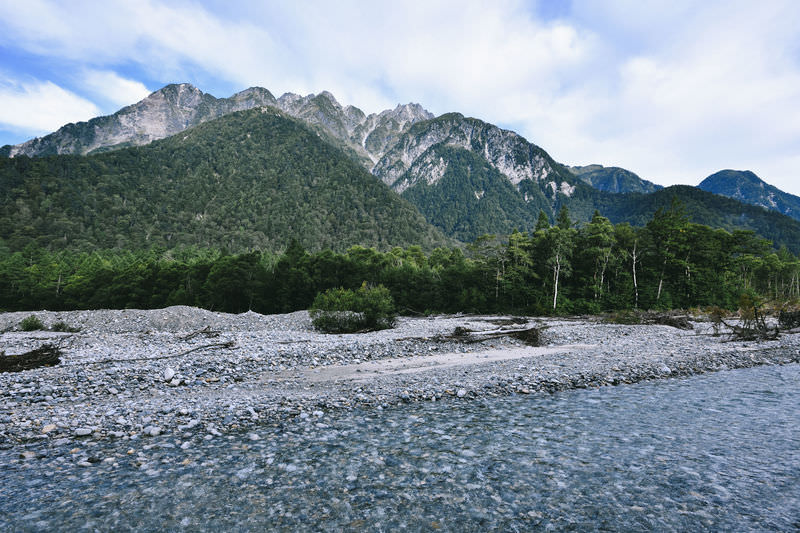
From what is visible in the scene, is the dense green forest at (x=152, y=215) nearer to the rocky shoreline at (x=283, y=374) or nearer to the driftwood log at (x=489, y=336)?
the driftwood log at (x=489, y=336)

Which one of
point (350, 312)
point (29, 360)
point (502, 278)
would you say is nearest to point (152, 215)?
point (350, 312)

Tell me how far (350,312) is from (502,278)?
23.0 m

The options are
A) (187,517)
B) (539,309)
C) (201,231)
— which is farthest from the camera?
(201,231)

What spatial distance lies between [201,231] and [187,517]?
18718 centimetres

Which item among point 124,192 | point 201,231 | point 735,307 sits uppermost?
point 124,192

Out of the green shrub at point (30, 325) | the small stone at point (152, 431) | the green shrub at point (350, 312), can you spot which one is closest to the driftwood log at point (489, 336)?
the green shrub at point (350, 312)

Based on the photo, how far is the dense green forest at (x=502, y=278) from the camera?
42688mm

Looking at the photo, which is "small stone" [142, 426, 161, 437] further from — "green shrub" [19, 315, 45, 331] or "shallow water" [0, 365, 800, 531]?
"green shrub" [19, 315, 45, 331]

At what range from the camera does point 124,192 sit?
176500mm

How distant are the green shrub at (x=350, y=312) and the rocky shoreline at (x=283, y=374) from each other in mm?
6474

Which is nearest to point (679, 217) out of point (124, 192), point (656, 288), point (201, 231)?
point (656, 288)

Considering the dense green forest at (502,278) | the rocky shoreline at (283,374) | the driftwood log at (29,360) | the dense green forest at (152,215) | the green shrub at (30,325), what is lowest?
the green shrub at (30,325)

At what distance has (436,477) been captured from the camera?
621 centimetres

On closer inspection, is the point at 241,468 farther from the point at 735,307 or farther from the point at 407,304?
the point at 735,307
